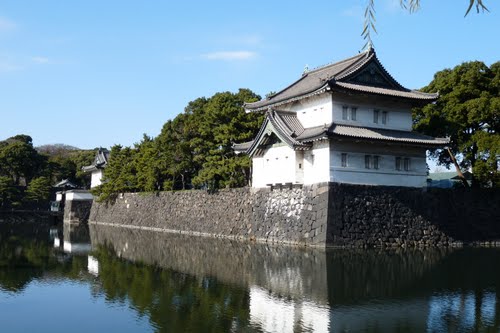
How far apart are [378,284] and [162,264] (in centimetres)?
829

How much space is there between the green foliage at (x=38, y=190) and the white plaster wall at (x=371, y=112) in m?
42.3

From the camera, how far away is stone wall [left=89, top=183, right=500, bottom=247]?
24797 millimetres

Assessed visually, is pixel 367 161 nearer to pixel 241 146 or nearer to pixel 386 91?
pixel 386 91

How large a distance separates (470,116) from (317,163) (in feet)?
30.9

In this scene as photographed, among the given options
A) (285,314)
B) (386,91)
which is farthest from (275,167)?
(285,314)

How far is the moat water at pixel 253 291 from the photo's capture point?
10.6 metres

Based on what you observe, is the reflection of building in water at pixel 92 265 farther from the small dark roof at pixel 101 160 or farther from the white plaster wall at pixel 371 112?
the small dark roof at pixel 101 160

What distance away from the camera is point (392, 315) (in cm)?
1117

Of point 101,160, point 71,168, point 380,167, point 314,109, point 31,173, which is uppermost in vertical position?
point 314,109

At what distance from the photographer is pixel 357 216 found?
2503 centimetres

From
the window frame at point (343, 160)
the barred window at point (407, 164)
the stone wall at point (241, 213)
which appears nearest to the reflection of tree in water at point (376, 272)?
the stone wall at point (241, 213)

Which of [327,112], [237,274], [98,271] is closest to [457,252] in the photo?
[327,112]

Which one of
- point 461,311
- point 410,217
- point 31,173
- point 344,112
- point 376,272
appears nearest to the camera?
point 461,311

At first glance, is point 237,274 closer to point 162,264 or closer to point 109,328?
point 162,264
